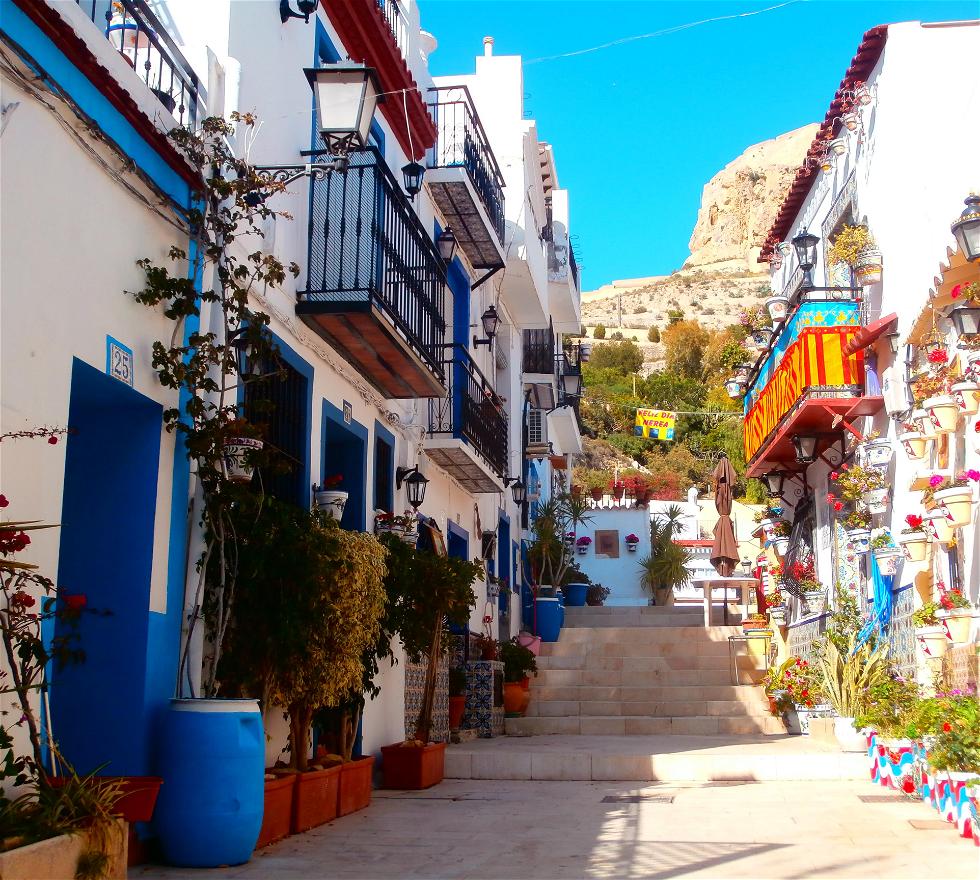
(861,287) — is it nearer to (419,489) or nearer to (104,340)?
(419,489)

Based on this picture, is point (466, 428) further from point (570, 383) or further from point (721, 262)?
point (721, 262)

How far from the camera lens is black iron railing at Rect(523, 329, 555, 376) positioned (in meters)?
23.0

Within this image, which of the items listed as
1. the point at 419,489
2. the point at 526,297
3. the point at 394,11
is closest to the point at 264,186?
the point at 419,489

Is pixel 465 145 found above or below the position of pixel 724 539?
above

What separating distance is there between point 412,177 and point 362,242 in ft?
10.6

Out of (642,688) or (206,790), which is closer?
(206,790)

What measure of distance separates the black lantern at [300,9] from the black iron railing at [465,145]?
450cm

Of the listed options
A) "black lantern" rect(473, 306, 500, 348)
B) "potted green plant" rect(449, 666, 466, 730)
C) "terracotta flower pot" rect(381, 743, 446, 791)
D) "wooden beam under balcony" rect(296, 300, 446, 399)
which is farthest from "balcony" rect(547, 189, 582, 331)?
"terracotta flower pot" rect(381, 743, 446, 791)

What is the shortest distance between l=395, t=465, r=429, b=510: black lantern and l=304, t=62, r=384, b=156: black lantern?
5164mm

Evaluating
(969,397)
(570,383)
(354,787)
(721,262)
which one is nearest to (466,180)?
(969,397)

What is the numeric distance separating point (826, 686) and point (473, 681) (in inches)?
167

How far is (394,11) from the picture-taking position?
1331cm

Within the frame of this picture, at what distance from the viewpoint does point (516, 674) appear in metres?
16.2

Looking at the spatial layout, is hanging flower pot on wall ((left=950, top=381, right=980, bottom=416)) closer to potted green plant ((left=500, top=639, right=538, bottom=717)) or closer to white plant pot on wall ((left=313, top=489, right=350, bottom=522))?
white plant pot on wall ((left=313, top=489, right=350, bottom=522))
